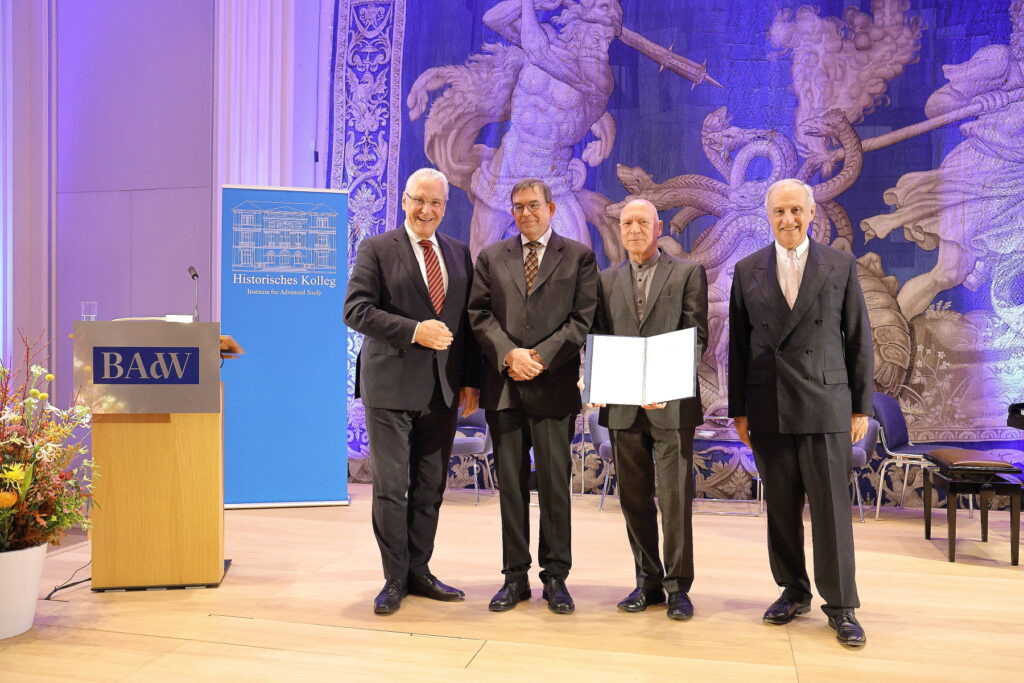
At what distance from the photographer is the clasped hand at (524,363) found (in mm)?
3430

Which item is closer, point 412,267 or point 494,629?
point 494,629

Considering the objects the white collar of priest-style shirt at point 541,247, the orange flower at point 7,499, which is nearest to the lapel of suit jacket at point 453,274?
the white collar of priest-style shirt at point 541,247

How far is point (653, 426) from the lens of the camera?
3520mm

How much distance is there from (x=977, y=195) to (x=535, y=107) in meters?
3.57

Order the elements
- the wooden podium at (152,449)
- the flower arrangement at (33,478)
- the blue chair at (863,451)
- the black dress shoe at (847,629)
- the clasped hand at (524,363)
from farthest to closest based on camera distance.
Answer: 1. the blue chair at (863,451)
2. the wooden podium at (152,449)
3. the clasped hand at (524,363)
4. the flower arrangement at (33,478)
5. the black dress shoe at (847,629)

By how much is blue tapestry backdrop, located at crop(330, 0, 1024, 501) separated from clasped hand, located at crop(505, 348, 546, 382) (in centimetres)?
359

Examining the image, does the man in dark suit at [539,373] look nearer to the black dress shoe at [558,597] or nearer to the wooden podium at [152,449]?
the black dress shoe at [558,597]

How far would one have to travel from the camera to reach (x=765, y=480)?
3.54 m

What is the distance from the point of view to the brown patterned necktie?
3.60 metres

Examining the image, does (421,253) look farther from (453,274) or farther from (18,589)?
(18,589)

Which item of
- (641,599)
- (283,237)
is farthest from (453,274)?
(283,237)

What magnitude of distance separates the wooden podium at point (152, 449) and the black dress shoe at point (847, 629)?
2.77 m

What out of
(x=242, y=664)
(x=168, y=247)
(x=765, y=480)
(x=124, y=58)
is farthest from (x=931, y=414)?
(x=124, y=58)

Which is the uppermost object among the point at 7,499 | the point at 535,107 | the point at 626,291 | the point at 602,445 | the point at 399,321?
the point at 535,107
